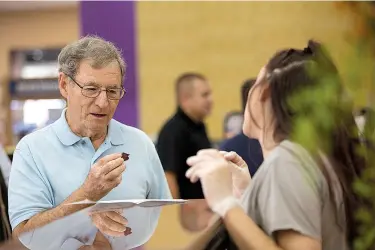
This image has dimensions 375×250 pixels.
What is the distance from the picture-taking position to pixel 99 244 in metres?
1.34

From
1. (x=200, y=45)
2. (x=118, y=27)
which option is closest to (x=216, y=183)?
(x=118, y=27)

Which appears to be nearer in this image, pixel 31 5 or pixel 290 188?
pixel 290 188

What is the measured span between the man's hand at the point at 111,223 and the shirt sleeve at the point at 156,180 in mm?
341

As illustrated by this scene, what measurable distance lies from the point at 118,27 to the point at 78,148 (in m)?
1.14

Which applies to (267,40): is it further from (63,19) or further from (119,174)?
(63,19)

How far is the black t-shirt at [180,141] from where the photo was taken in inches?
91.4

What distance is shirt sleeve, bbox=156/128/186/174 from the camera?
2291 mm

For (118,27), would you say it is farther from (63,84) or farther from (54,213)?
(54,213)

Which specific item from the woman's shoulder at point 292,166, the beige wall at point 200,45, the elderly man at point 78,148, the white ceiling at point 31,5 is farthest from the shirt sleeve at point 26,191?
the white ceiling at point 31,5

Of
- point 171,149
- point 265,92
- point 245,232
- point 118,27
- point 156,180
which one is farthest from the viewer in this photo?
point 118,27

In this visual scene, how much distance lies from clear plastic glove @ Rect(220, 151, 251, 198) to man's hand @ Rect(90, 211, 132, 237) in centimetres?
27

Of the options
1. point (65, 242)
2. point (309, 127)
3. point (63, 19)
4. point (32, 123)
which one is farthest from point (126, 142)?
point (63, 19)

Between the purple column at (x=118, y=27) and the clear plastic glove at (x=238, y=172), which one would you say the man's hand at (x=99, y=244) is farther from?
the purple column at (x=118, y=27)

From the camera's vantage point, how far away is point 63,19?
8750 mm
